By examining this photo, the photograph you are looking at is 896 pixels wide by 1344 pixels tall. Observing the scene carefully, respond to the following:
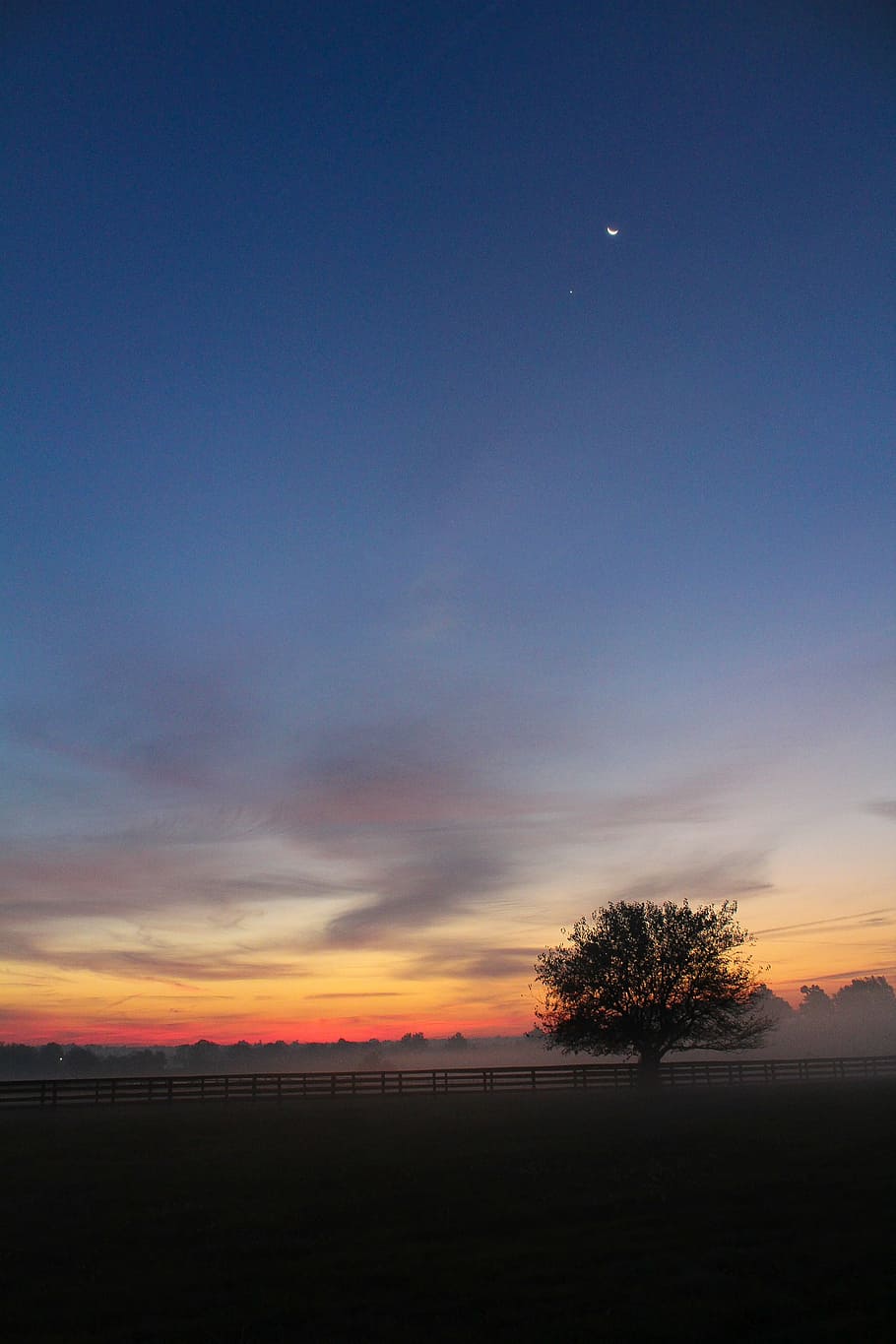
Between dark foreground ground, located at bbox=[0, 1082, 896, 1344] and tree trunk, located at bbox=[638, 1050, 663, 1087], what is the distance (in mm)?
20456

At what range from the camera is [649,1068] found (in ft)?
148

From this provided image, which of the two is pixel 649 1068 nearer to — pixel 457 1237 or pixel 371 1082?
pixel 371 1082

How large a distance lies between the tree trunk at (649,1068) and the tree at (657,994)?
0.05 m

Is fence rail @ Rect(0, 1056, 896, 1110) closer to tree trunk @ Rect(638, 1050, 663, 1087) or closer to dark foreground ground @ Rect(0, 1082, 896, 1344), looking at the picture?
tree trunk @ Rect(638, 1050, 663, 1087)

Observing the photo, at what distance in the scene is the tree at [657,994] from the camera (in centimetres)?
4509

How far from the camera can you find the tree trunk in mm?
44781

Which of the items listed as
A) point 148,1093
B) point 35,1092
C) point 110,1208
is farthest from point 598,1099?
point 110,1208

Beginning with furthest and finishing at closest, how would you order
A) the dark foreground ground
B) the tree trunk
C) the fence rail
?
the tree trunk < the fence rail < the dark foreground ground

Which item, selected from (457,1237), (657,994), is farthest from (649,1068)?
(457,1237)

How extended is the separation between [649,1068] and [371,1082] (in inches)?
567

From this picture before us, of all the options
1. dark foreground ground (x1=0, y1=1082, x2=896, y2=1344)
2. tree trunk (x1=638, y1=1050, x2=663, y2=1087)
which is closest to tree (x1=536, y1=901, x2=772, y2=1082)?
A: tree trunk (x1=638, y1=1050, x2=663, y2=1087)

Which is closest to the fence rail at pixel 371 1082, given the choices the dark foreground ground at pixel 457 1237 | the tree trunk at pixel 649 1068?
the tree trunk at pixel 649 1068

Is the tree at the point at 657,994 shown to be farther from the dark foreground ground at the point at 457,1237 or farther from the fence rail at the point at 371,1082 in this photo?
the dark foreground ground at the point at 457,1237

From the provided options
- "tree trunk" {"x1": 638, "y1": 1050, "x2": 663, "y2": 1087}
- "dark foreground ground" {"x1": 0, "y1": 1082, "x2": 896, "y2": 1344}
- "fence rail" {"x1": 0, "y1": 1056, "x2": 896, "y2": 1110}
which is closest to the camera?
"dark foreground ground" {"x1": 0, "y1": 1082, "x2": 896, "y2": 1344}
